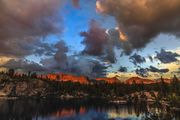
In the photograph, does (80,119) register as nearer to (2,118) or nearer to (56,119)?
(56,119)

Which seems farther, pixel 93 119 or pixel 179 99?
pixel 179 99

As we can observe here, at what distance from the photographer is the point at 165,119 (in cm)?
10406

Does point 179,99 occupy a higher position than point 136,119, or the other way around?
point 179,99

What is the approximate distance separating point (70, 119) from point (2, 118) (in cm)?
3845

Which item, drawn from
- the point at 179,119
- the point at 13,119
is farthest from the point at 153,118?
the point at 13,119

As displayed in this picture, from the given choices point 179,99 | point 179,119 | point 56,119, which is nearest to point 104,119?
point 56,119

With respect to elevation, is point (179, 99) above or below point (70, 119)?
above

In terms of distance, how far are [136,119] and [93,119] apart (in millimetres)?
25117

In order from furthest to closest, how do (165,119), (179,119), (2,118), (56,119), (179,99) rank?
(179,99)
(56,119)
(2,118)
(179,119)
(165,119)

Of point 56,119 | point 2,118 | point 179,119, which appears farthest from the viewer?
point 56,119

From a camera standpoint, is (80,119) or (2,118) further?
(80,119)

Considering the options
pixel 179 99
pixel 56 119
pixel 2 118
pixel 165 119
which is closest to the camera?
pixel 165 119

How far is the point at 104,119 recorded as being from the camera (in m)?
149

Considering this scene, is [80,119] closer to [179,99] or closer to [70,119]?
[70,119]
